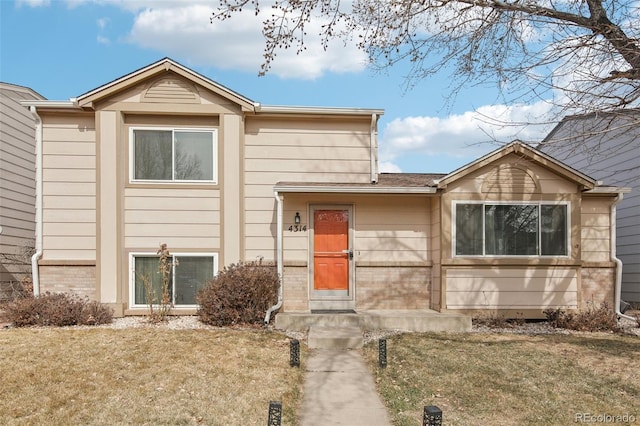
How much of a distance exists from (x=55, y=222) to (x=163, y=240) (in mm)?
2304

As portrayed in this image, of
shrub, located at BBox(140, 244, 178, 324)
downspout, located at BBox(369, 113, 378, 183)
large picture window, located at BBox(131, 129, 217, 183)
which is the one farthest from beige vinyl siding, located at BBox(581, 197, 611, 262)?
shrub, located at BBox(140, 244, 178, 324)

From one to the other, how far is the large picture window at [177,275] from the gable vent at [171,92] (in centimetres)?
331

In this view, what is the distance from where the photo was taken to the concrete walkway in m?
6.15

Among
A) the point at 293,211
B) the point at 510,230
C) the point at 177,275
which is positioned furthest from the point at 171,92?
the point at 510,230

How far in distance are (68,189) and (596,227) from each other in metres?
11.5

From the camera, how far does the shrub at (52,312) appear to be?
10.0 m

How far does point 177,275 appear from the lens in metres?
11.6

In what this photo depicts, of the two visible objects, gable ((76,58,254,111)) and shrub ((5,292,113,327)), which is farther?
gable ((76,58,254,111))

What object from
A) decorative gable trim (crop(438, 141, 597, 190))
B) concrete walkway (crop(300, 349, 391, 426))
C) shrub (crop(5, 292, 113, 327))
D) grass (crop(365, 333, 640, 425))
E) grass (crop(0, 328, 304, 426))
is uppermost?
decorative gable trim (crop(438, 141, 597, 190))

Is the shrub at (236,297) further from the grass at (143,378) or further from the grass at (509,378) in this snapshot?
the grass at (509,378)

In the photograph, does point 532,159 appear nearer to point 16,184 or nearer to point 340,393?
point 340,393

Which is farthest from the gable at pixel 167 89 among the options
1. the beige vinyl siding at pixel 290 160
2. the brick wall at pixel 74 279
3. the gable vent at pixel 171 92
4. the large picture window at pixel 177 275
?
the brick wall at pixel 74 279

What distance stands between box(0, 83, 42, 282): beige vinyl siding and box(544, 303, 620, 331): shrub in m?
13.2

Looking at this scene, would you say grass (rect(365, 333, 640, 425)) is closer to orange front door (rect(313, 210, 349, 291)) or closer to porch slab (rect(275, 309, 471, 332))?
porch slab (rect(275, 309, 471, 332))
